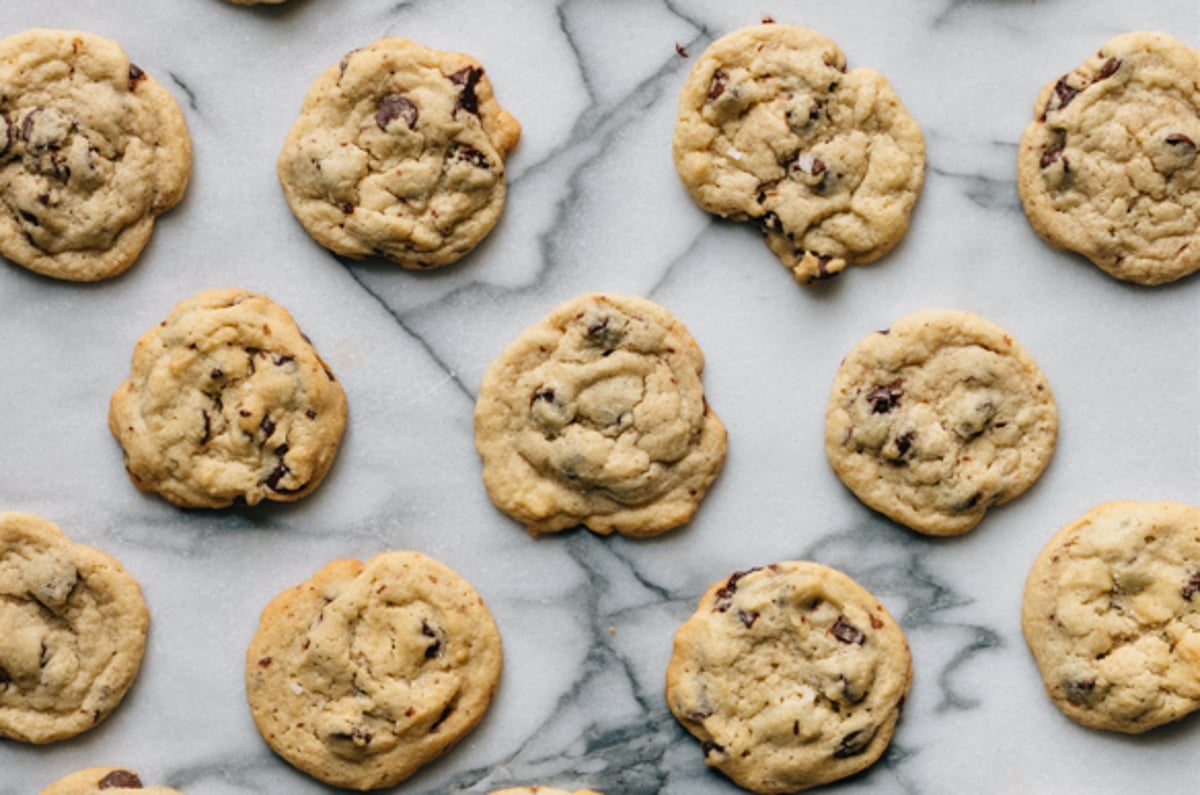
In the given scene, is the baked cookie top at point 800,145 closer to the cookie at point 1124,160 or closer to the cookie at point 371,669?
the cookie at point 1124,160

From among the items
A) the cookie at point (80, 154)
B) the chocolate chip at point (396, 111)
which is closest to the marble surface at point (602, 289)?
the cookie at point (80, 154)

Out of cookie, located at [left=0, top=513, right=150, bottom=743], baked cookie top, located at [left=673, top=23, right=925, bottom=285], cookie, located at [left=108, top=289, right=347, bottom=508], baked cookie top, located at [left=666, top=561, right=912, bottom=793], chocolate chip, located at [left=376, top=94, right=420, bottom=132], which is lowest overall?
baked cookie top, located at [left=666, top=561, right=912, bottom=793]

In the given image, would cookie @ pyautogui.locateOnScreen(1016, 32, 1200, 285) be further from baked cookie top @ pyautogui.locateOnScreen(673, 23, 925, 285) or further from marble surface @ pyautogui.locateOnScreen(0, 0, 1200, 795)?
baked cookie top @ pyautogui.locateOnScreen(673, 23, 925, 285)

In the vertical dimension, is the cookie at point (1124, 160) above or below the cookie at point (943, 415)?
above

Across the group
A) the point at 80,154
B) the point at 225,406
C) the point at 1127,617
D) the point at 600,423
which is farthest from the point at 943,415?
the point at 80,154

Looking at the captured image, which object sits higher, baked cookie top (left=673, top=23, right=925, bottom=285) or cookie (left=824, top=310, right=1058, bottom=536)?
baked cookie top (left=673, top=23, right=925, bottom=285)

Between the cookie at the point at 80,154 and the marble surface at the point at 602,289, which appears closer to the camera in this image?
the cookie at the point at 80,154

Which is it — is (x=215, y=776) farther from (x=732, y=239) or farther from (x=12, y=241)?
(x=732, y=239)

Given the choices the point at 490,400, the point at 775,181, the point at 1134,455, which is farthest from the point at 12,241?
the point at 1134,455

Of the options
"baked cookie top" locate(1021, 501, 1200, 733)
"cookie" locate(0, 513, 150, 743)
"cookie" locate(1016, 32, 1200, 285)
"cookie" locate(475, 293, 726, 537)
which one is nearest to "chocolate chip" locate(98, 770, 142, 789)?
A: "cookie" locate(0, 513, 150, 743)
